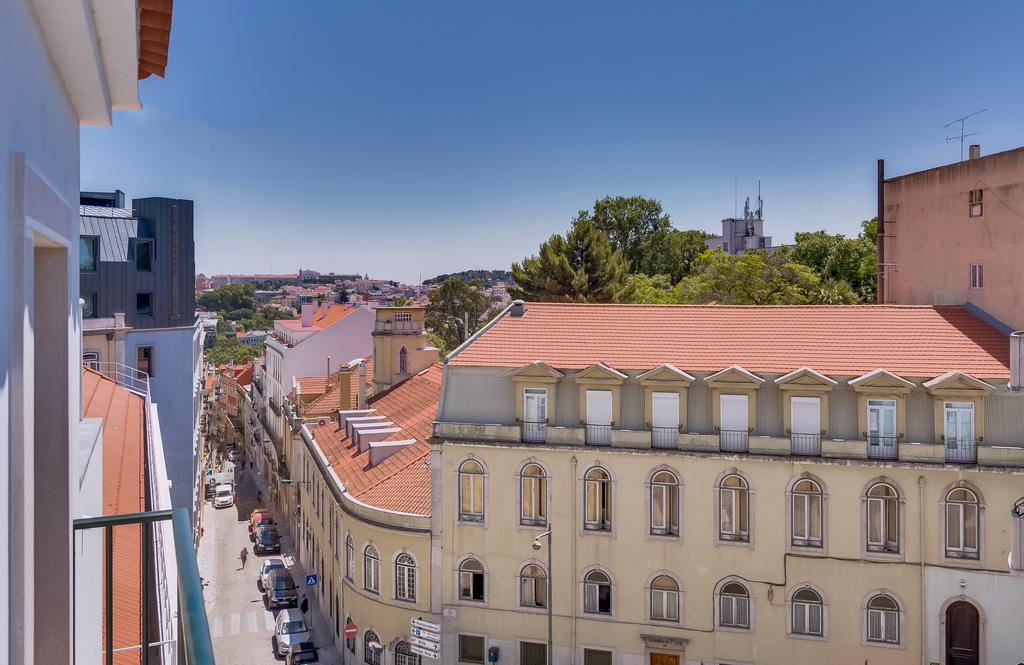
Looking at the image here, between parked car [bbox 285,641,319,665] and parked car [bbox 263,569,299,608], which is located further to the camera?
parked car [bbox 263,569,299,608]

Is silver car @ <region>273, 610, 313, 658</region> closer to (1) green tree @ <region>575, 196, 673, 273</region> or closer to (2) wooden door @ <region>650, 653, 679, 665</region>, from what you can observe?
(2) wooden door @ <region>650, 653, 679, 665</region>

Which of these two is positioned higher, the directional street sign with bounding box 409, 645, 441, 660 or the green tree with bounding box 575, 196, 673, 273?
the green tree with bounding box 575, 196, 673, 273

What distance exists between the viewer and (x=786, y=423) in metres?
21.3

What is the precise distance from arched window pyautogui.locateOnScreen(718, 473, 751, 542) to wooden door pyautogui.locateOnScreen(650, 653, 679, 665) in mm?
3678

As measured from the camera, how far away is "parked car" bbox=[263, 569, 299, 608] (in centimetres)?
3309

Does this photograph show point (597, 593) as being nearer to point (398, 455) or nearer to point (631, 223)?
point (398, 455)

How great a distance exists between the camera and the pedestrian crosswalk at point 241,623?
30472mm

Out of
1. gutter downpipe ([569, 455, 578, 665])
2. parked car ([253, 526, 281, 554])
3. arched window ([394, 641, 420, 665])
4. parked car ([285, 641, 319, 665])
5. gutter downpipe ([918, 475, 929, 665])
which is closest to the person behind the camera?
gutter downpipe ([918, 475, 929, 665])

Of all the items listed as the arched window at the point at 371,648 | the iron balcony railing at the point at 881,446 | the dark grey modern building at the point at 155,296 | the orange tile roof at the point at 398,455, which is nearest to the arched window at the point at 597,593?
the orange tile roof at the point at 398,455

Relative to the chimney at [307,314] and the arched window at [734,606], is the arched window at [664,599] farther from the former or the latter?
the chimney at [307,314]

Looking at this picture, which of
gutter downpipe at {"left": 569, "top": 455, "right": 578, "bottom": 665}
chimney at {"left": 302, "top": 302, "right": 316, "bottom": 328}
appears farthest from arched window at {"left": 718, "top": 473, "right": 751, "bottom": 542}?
chimney at {"left": 302, "top": 302, "right": 316, "bottom": 328}

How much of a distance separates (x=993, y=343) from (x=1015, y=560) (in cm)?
605

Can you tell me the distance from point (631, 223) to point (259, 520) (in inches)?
1680

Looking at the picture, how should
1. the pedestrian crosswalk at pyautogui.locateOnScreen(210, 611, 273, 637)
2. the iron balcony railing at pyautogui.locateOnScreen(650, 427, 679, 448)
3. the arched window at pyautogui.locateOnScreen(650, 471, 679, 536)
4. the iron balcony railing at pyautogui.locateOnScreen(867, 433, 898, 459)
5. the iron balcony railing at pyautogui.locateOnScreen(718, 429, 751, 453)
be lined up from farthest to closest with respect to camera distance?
the pedestrian crosswalk at pyautogui.locateOnScreen(210, 611, 273, 637), the arched window at pyautogui.locateOnScreen(650, 471, 679, 536), the iron balcony railing at pyautogui.locateOnScreen(650, 427, 679, 448), the iron balcony railing at pyautogui.locateOnScreen(718, 429, 751, 453), the iron balcony railing at pyautogui.locateOnScreen(867, 433, 898, 459)
